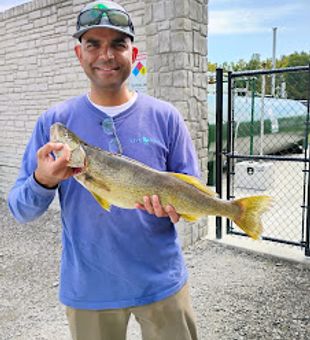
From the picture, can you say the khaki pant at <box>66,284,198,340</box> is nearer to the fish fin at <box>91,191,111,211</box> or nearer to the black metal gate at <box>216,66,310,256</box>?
the fish fin at <box>91,191,111,211</box>

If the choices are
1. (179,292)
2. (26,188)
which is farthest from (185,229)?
(26,188)

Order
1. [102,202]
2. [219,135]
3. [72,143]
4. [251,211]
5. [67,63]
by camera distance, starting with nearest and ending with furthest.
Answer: [72,143], [102,202], [251,211], [219,135], [67,63]

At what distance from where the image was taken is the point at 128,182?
1629mm

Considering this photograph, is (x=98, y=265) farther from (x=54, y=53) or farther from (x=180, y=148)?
(x=54, y=53)

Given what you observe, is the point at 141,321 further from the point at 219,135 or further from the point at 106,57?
the point at 219,135

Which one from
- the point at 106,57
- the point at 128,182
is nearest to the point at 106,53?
the point at 106,57

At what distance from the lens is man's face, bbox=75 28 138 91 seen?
1.73 metres

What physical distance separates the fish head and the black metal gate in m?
0.93

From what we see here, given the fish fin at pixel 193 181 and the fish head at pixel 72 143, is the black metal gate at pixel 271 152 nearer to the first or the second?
the fish fin at pixel 193 181

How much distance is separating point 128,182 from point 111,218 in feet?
0.69

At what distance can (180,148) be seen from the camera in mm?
1856

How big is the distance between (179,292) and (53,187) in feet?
2.50

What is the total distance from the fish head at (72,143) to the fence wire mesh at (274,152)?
3.49ft

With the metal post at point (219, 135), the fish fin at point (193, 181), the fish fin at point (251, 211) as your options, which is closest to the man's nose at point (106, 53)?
the fish fin at point (193, 181)
